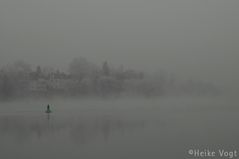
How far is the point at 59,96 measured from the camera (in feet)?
4.84

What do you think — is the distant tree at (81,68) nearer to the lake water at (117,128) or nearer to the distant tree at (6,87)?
the lake water at (117,128)

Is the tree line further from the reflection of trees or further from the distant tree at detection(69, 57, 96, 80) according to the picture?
the reflection of trees

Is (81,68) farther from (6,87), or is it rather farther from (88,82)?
(6,87)

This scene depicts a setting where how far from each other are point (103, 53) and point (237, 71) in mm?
659

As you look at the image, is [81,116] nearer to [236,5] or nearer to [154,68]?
[154,68]

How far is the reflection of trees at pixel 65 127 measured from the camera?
4.68ft

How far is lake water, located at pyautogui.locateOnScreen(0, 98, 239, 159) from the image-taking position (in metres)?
1.42

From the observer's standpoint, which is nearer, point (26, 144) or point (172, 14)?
point (26, 144)

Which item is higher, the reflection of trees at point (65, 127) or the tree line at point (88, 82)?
the tree line at point (88, 82)

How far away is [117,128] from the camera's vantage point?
4.81 ft

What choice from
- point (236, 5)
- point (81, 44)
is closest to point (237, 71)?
point (236, 5)

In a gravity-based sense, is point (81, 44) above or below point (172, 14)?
below

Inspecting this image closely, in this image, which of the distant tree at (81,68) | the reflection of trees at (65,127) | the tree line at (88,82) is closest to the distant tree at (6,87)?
the tree line at (88,82)

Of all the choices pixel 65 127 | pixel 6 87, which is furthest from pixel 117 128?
pixel 6 87
